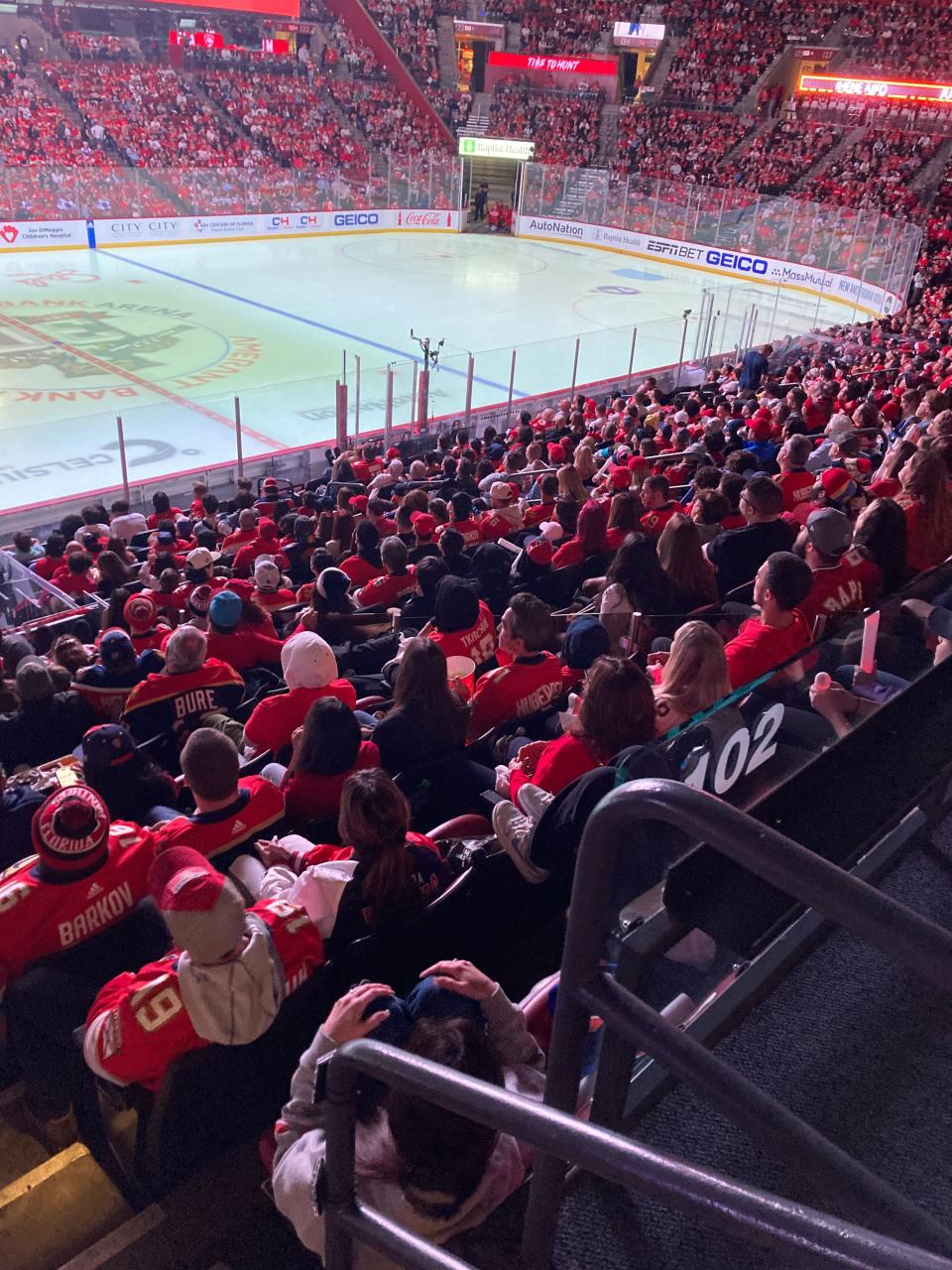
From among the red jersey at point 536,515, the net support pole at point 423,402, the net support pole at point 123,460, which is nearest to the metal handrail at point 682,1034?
the red jersey at point 536,515

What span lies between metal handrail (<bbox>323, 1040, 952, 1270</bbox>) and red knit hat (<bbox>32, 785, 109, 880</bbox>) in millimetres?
1414

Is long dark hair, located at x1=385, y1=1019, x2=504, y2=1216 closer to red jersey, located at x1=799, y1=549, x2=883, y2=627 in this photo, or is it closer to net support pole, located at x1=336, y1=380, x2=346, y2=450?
red jersey, located at x1=799, y1=549, x2=883, y2=627

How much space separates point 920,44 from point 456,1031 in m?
36.6

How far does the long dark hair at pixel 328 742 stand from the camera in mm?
3088

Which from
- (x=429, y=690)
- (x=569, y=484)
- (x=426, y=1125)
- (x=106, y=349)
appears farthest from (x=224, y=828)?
(x=106, y=349)

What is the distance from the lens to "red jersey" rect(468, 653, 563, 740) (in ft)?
12.8

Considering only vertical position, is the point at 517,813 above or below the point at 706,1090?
below

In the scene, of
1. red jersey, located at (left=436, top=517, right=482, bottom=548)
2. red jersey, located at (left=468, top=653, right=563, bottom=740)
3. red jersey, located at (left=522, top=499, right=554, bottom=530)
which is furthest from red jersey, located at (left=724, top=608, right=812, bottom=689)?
red jersey, located at (left=522, top=499, right=554, bottom=530)

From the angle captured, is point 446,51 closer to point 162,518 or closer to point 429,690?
point 162,518

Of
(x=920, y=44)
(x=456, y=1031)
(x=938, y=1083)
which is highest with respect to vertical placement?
(x=920, y=44)

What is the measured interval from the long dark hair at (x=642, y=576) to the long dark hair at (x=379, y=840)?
2.46 meters

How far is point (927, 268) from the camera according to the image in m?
19.9

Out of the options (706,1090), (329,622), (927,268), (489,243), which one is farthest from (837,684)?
(489,243)

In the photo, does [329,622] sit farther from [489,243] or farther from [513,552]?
[489,243]
